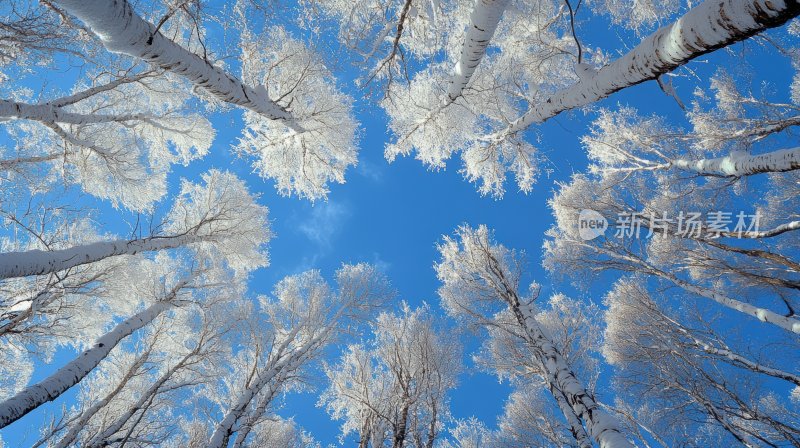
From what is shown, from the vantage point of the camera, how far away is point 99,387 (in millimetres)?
9453

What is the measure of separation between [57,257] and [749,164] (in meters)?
8.57

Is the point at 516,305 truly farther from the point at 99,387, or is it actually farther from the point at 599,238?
the point at 99,387

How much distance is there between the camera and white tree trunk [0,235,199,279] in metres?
3.83

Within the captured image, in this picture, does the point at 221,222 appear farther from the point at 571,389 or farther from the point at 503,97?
the point at 571,389

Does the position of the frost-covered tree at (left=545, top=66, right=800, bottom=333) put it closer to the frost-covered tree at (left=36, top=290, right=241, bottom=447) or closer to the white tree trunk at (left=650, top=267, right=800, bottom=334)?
the white tree trunk at (left=650, top=267, right=800, bottom=334)

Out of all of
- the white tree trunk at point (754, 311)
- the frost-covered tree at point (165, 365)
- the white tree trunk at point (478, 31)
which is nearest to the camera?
the white tree trunk at point (478, 31)

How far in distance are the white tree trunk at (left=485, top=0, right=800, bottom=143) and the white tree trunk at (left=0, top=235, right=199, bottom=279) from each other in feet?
20.3

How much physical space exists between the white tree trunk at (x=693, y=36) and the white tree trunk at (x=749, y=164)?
2.24 m

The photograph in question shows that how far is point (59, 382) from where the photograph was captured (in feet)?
14.5

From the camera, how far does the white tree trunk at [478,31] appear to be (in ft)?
11.5

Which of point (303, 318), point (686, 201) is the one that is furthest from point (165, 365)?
point (686, 201)

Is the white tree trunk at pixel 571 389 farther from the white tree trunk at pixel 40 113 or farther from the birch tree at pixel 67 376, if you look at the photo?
the white tree trunk at pixel 40 113

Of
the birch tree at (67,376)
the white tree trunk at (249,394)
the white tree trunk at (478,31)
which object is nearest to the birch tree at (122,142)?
the birch tree at (67,376)

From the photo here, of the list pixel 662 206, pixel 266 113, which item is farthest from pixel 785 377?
pixel 266 113
